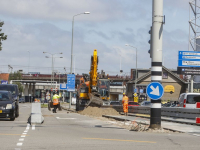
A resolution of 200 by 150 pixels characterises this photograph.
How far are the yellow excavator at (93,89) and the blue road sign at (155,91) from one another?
2170 centimetres

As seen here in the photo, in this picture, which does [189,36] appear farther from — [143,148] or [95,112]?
[143,148]

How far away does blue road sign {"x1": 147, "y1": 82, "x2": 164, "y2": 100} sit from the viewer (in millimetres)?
16984

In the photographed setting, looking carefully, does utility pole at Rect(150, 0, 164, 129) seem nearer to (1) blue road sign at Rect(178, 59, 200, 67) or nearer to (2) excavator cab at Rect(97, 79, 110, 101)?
(2) excavator cab at Rect(97, 79, 110, 101)

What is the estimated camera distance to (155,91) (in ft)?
55.9

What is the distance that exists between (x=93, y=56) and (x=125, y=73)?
89945mm

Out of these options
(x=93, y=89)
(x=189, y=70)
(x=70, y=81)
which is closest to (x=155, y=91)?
(x=93, y=89)

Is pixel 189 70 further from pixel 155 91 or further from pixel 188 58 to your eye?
pixel 155 91

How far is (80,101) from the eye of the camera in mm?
42688

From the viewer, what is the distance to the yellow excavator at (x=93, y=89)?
38.9 m

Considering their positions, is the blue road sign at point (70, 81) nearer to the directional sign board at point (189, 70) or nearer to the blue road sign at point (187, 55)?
the directional sign board at point (189, 70)

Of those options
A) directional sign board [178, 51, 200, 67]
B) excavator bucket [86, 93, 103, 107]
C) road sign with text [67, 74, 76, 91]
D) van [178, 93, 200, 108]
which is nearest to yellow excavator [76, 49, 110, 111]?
excavator bucket [86, 93, 103, 107]

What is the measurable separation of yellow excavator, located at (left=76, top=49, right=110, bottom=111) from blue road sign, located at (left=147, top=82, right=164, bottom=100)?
21702 mm

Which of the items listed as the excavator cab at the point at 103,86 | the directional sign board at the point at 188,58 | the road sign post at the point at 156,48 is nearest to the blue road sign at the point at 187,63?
the directional sign board at the point at 188,58

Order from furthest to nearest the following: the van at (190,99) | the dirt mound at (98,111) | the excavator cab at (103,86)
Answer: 1. the excavator cab at (103,86)
2. the dirt mound at (98,111)
3. the van at (190,99)
